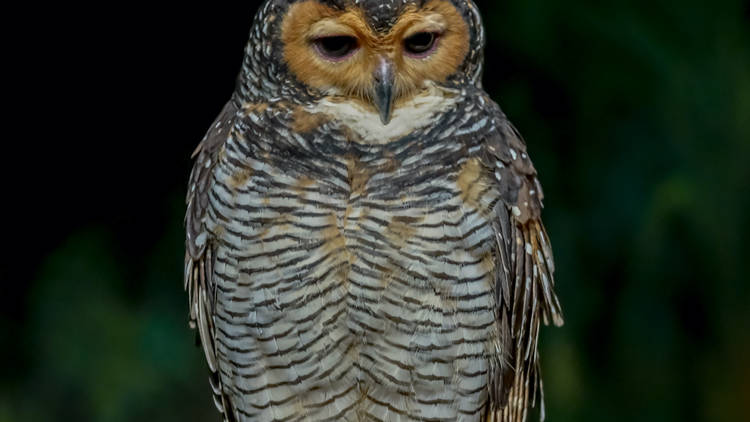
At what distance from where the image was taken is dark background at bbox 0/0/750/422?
3.32 meters

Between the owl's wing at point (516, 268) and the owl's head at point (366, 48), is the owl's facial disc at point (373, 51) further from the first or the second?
the owl's wing at point (516, 268)

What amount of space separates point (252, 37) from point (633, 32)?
1744 mm

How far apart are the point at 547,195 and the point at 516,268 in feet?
4.58

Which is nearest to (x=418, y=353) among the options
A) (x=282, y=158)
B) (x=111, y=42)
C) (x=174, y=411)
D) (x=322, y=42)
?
(x=282, y=158)

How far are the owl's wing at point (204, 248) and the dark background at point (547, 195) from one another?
131 cm

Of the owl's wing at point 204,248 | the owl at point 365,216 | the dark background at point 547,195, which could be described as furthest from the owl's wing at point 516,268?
the dark background at point 547,195

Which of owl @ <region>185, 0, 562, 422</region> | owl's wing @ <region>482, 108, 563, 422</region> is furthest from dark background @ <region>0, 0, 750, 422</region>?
owl @ <region>185, 0, 562, 422</region>

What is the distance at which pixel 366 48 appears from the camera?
6.15 feet

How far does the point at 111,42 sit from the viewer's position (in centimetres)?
347

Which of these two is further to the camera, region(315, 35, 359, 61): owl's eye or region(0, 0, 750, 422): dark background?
region(0, 0, 750, 422): dark background

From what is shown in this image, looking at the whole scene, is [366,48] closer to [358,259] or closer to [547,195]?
[358,259]

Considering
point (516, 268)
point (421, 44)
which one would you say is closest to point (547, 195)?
point (516, 268)

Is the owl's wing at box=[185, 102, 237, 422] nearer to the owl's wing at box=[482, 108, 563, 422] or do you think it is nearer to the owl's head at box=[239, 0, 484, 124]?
the owl's head at box=[239, 0, 484, 124]

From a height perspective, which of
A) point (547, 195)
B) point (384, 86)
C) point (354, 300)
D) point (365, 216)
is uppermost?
point (384, 86)
